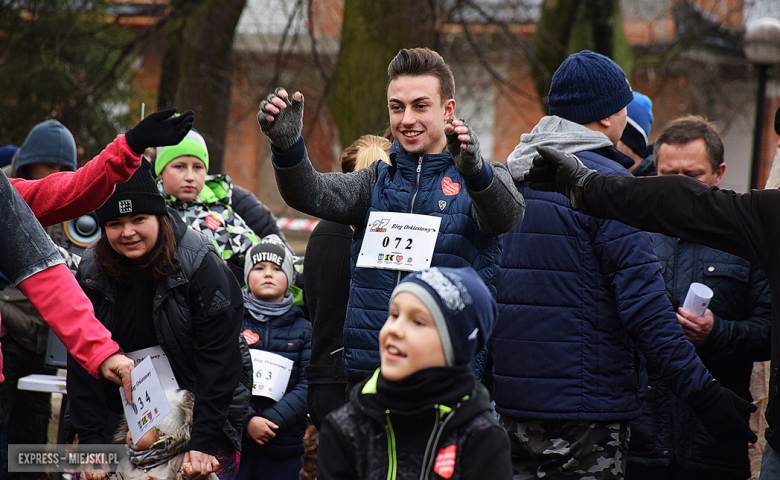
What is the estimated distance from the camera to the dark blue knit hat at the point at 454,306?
2.81 m

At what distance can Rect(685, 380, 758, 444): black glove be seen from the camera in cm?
363

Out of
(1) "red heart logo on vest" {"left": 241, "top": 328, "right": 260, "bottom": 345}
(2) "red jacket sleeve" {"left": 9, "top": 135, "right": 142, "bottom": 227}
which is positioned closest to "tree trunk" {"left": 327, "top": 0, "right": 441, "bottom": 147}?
(1) "red heart logo on vest" {"left": 241, "top": 328, "right": 260, "bottom": 345}

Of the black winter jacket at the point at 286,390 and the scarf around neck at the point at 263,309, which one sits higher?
the scarf around neck at the point at 263,309

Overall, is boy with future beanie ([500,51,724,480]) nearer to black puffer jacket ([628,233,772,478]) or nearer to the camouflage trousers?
the camouflage trousers

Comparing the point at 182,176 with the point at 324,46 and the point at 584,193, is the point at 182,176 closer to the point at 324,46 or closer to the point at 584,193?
the point at 584,193

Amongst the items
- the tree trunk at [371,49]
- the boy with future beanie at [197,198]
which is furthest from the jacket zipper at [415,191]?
the tree trunk at [371,49]

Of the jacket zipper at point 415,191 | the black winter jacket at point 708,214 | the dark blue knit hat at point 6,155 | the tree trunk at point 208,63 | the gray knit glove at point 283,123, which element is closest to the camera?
the black winter jacket at point 708,214

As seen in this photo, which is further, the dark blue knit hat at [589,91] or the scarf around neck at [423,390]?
the dark blue knit hat at [589,91]

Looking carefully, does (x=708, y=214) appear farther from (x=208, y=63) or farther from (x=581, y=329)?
(x=208, y=63)

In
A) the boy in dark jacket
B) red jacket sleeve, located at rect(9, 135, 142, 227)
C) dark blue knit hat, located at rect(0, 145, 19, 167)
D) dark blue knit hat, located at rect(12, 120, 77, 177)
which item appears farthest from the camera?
dark blue knit hat, located at rect(0, 145, 19, 167)

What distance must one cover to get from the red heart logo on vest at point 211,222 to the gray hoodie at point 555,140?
232cm

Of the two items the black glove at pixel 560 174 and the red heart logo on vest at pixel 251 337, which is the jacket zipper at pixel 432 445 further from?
the red heart logo on vest at pixel 251 337

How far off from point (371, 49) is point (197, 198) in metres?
3.58

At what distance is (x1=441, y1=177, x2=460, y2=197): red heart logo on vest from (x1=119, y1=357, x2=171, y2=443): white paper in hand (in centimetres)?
136
